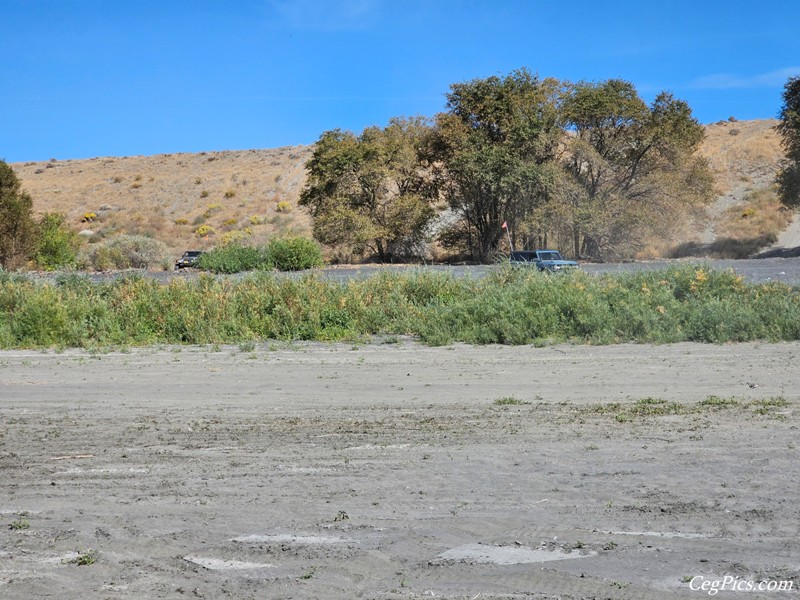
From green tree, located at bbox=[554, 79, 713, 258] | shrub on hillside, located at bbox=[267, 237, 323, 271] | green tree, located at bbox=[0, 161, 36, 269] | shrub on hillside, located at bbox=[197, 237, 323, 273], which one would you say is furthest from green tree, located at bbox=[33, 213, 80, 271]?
green tree, located at bbox=[554, 79, 713, 258]

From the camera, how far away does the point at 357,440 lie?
9922 mm

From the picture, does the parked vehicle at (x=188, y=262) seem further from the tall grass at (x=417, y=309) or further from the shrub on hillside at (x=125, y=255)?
the tall grass at (x=417, y=309)

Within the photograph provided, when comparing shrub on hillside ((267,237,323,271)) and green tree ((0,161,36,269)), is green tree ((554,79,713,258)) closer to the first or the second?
shrub on hillside ((267,237,323,271))

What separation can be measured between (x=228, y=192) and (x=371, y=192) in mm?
38264

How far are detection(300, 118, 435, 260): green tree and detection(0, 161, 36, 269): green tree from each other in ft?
51.1

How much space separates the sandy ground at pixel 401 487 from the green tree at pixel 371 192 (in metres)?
41.3

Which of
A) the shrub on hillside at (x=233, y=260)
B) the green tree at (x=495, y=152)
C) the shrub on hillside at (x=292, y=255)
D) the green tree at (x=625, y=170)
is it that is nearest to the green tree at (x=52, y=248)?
the shrub on hillside at (x=233, y=260)

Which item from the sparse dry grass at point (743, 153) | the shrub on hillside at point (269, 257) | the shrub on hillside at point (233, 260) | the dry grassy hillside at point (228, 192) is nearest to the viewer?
the shrub on hillside at point (233, 260)

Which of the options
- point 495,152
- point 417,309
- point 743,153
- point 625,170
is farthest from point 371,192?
A: point 743,153

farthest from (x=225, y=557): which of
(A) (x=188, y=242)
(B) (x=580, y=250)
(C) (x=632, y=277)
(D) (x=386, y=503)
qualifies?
(A) (x=188, y=242)

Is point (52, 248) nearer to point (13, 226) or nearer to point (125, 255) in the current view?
point (125, 255)

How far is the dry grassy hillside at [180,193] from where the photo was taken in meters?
81.2

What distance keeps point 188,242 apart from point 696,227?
38589mm

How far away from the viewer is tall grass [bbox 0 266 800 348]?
19.0m
